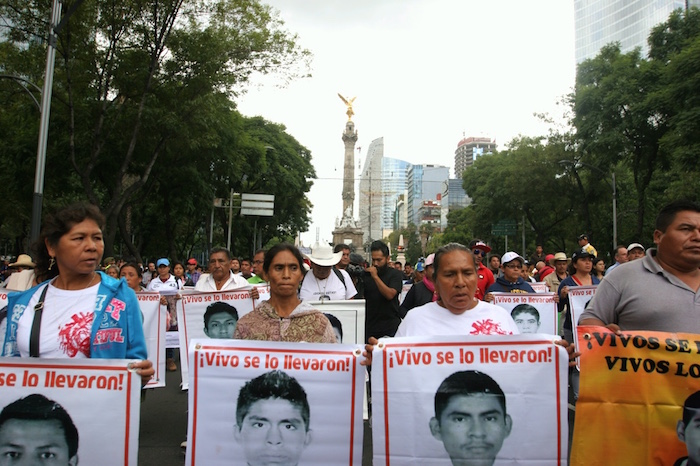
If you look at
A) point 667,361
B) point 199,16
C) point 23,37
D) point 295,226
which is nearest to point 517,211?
point 295,226

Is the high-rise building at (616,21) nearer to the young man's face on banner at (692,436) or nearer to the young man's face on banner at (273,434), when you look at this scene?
the young man's face on banner at (692,436)

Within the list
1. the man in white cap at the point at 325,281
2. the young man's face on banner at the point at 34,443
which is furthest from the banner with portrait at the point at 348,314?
the young man's face on banner at the point at 34,443

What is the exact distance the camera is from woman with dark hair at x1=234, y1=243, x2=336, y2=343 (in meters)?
3.27

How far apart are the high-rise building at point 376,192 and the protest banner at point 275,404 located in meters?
64.9

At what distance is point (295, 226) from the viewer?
4816 cm

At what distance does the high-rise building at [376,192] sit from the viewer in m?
106

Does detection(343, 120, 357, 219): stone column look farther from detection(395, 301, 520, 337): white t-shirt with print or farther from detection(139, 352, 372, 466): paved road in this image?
detection(395, 301, 520, 337): white t-shirt with print

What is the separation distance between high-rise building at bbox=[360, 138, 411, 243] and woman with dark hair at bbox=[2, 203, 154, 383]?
213 feet

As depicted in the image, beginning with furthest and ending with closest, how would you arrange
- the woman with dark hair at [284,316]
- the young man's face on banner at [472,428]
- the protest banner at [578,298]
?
the protest banner at [578,298], the woman with dark hair at [284,316], the young man's face on banner at [472,428]

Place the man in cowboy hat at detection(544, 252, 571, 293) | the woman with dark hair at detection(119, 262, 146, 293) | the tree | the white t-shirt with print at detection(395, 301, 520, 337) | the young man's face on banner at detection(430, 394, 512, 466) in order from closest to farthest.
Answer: the young man's face on banner at detection(430, 394, 512, 466)
the white t-shirt with print at detection(395, 301, 520, 337)
the woman with dark hair at detection(119, 262, 146, 293)
the man in cowboy hat at detection(544, 252, 571, 293)
the tree

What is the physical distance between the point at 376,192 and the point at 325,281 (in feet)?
353

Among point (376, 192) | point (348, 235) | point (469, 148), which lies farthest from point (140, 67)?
point (469, 148)

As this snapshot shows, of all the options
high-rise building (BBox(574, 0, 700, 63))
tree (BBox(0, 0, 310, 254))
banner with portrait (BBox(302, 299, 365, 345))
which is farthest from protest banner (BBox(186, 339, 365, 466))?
high-rise building (BBox(574, 0, 700, 63))

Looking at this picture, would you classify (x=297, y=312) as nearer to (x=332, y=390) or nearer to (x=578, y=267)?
(x=332, y=390)
